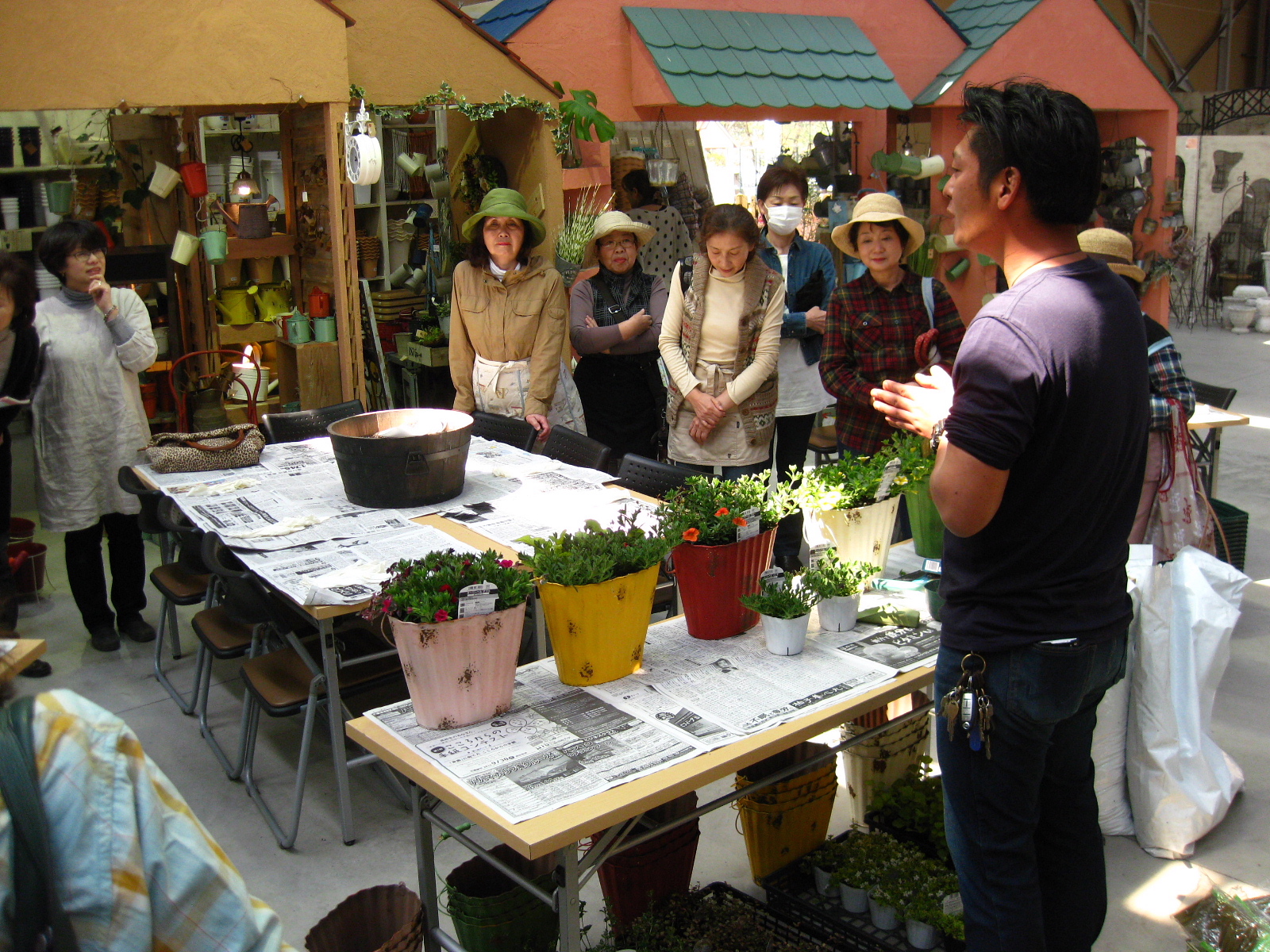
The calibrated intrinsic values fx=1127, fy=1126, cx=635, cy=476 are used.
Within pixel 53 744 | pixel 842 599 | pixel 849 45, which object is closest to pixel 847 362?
pixel 842 599

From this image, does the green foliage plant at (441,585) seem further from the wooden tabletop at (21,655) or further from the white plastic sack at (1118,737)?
the white plastic sack at (1118,737)

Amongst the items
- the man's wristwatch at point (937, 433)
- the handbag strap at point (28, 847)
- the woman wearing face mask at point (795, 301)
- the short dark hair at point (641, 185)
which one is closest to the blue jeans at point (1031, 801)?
the man's wristwatch at point (937, 433)

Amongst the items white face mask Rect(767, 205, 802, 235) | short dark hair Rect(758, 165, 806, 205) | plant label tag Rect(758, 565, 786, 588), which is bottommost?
plant label tag Rect(758, 565, 786, 588)

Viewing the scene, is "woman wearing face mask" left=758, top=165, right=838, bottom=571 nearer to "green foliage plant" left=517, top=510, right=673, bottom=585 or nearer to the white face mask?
the white face mask

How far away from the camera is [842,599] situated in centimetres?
252

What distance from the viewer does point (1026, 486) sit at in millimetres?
1804

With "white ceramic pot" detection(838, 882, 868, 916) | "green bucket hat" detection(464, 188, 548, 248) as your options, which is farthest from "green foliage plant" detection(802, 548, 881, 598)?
"green bucket hat" detection(464, 188, 548, 248)

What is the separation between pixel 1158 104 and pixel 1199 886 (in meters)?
7.90

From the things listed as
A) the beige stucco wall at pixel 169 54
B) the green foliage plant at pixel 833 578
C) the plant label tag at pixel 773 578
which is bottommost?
the green foliage plant at pixel 833 578

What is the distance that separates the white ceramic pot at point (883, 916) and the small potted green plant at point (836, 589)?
2.10 feet

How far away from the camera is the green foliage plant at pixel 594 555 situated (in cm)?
221

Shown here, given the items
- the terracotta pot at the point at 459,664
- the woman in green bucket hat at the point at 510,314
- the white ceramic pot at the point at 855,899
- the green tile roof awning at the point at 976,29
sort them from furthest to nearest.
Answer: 1. the green tile roof awning at the point at 976,29
2. the woman in green bucket hat at the point at 510,314
3. the white ceramic pot at the point at 855,899
4. the terracotta pot at the point at 459,664

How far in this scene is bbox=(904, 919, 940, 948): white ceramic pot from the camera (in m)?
2.50

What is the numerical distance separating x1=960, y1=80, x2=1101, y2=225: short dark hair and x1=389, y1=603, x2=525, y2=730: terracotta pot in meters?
1.15
